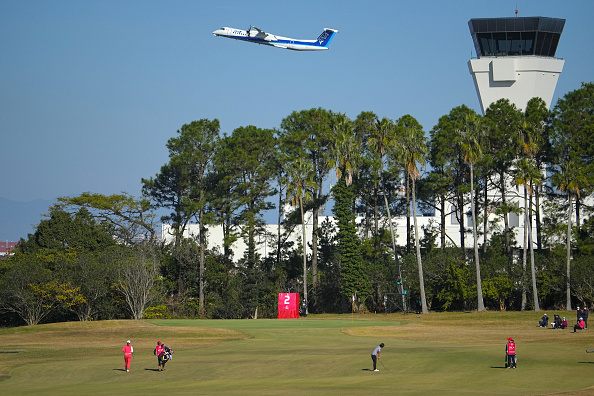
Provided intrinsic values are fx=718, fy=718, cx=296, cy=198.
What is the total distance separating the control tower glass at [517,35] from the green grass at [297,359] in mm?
56709

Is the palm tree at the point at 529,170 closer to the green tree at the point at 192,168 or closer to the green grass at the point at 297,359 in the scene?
the green grass at the point at 297,359

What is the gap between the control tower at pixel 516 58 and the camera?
339 feet

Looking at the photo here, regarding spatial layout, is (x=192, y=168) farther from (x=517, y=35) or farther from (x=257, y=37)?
(x=517, y=35)

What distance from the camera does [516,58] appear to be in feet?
342

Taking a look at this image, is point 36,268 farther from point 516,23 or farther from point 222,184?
point 516,23

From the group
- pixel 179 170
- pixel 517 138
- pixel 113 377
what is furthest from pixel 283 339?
pixel 179 170

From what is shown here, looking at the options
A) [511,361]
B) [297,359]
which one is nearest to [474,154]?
[297,359]

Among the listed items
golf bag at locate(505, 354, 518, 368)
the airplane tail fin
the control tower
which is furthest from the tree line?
golf bag at locate(505, 354, 518, 368)

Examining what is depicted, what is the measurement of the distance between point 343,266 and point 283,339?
100 ft

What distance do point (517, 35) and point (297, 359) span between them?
80886 millimetres

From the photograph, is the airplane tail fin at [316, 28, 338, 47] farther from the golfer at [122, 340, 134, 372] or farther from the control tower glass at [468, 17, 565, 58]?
the golfer at [122, 340, 134, 372]

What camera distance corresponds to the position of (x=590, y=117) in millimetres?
76750

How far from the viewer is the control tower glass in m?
103

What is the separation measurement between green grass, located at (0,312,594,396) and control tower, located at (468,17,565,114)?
5363 cm
